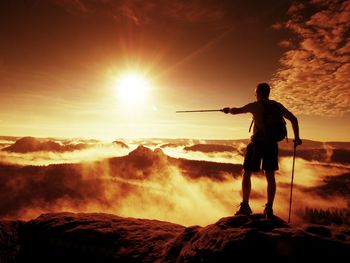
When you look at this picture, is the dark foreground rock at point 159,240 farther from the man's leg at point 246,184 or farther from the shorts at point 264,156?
the shorts at point 264,156

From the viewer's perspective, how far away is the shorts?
7762 mm

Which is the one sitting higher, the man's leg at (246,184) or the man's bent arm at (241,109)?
the man's bent arm at (241,109)

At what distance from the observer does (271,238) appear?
18.1 ft

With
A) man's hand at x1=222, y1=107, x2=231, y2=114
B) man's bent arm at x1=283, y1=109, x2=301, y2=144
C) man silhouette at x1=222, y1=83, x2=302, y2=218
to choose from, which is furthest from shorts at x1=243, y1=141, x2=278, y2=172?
man's hand at x1=222, y1=107, x2=231, y2=114

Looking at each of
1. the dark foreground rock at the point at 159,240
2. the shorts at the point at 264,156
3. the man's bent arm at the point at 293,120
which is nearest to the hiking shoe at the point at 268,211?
the dark foreground rock at the point at 159,240

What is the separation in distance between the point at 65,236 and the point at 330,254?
21.4 feet

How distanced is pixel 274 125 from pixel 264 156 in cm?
86

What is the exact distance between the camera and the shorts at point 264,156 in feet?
25.5

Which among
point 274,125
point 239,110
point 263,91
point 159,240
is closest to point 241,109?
point 239,110

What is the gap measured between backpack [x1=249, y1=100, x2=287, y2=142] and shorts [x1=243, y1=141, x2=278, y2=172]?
207 mm

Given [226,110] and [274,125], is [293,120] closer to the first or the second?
[274,125]

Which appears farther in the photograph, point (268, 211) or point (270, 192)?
point (270, 192)

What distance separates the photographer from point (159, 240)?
7562 mm

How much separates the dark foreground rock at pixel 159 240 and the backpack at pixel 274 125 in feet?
6.84
